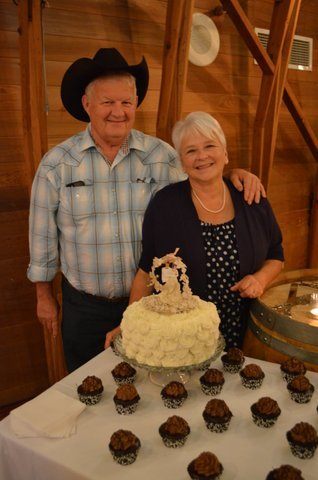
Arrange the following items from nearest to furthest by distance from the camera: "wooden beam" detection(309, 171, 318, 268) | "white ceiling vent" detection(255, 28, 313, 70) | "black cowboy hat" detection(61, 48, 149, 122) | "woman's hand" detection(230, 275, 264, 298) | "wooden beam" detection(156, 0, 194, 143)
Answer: "woman's hand" detection(230, 275, 264, 298), "black cowboy hat" detection(61, 48, 149, 122), "wooden beam" detection(156, 0, 194, 143), "white ceiling vent" detection(255, 28, 313, 70), "wooden beam" detection(309, 171, 318, 268)

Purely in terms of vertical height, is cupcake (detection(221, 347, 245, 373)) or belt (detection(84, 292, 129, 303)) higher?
cupcake (detection(221, 347, 245, 373))

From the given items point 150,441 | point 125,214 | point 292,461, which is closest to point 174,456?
point 150,441

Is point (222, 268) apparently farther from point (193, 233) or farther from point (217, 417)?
point (217, 417)

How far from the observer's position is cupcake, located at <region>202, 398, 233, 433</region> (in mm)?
993

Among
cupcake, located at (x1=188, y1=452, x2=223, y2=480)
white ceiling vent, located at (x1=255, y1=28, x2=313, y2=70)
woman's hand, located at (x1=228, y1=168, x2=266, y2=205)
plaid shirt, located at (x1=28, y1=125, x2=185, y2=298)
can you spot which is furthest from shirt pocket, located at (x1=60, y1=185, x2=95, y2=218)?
white ceiling vent, located at (x1=255, y1=28, x2=313, y2=70)

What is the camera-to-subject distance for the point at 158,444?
0.98m

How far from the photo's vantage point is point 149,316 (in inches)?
A: 45.9

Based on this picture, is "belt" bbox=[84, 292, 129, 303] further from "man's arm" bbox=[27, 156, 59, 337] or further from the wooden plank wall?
the wooden plank wall

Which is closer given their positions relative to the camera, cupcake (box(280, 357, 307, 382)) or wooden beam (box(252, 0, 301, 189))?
cupcake (box(280, 357, 307, 382))

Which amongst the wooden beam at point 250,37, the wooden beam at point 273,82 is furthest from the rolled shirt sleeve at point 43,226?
the wooden beam at point 273,82

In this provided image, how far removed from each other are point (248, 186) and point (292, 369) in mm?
752

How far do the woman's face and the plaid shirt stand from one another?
274mm

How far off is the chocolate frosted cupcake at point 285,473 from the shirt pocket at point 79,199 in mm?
1221

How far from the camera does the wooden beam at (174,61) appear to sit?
2365mm
